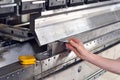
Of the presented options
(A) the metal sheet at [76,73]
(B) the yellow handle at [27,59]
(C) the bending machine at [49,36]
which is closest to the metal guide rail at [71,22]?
(C) the bending machine at [49,36]

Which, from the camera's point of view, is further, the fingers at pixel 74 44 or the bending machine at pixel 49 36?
the fingers at pixel 74 44

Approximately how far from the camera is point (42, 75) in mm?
1303

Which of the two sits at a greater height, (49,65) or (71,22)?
(71,22)

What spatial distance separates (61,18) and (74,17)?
0.55 feet

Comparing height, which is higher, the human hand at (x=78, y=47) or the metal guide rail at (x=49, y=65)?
the human hand at (x=78, y=47)

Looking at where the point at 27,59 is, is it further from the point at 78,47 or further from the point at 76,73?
the point at 76,73

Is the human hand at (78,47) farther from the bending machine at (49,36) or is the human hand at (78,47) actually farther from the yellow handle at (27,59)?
the yellow handle at (27,59)

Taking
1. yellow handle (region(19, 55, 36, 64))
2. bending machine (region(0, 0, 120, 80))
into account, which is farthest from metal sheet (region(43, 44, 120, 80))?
yellow handle (region(19, 55, 36, 64))

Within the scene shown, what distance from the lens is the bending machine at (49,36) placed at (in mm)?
1181

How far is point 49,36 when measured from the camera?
4.55 ft

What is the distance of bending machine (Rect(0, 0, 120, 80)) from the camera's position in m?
1.18

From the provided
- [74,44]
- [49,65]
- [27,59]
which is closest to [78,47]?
[74,44]

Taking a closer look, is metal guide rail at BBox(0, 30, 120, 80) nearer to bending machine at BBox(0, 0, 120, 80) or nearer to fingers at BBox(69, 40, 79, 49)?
bending machine at BBox(0, 0, 120, 80)

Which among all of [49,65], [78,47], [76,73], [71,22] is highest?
[71,22]
